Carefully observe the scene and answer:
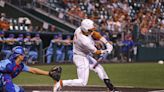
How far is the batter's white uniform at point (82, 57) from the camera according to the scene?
11.7 metres

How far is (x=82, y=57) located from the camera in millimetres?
11961

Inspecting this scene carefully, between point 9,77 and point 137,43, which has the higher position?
point 9,77

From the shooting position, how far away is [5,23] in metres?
24.9

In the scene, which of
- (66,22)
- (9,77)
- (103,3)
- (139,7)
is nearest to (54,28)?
(66,22)

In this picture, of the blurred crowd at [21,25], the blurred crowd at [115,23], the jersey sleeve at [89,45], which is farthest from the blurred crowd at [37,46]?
the jersey sleeve at [89,45]

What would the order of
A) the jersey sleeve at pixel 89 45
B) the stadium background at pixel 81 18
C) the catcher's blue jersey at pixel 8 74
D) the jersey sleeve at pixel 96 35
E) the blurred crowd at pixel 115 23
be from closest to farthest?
the catcher's blue jersey at pixel 8 74, the jersey sleeve at pixel 89 45, the jersey sleeve at pixel 96 35, the blurred crowd at pixel 115 23, the stadium background at pixel 81 18

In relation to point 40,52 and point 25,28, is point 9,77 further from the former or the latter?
point 25,28

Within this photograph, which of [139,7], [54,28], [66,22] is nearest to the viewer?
[54,28]

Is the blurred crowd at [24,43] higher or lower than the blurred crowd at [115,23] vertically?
higher

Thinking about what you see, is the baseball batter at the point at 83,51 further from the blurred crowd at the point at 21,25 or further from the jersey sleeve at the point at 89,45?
the blurred crowd at the point at 21,25

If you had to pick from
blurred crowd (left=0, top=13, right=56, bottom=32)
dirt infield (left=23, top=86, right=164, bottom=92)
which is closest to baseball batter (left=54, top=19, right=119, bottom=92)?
dirt infield (left=23, top=86, right=164, bottom=92)

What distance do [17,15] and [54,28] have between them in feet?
7.42

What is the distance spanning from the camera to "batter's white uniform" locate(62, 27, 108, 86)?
11664mm

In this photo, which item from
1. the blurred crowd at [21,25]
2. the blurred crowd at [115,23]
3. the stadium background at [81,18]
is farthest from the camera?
the stadium background at [81,18]
